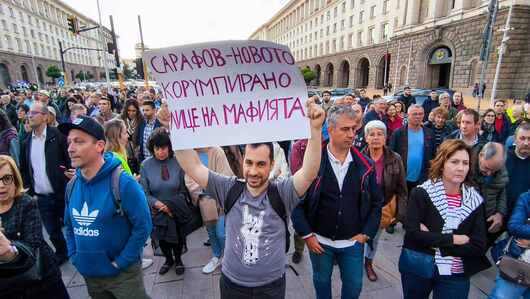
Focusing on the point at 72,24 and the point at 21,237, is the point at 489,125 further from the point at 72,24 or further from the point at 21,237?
the point at 72,24

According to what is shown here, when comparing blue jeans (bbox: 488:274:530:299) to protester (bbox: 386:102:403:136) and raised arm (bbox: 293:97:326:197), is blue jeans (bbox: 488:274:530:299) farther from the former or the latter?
protester (bbox: 386:102:403:136)

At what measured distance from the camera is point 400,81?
108ft

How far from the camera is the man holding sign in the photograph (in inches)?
69.6

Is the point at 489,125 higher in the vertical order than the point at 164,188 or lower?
higher

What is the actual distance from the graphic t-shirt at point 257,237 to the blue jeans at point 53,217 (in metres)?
2.83

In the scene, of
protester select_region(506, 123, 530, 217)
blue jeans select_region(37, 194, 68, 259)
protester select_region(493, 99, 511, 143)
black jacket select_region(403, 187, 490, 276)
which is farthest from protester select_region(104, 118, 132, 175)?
protester select_region(493, 99, 511, 143)

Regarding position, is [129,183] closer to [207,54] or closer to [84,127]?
[84,127]

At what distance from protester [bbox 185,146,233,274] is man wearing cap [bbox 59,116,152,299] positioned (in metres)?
0.95

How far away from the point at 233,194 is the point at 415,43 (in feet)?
113

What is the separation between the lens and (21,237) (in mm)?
1949

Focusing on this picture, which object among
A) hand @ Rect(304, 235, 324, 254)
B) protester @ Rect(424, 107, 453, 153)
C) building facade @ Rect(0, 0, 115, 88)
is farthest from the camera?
building facade @ Rect(0, 0, 115, 88)

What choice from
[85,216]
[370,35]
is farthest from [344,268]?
[370,35]

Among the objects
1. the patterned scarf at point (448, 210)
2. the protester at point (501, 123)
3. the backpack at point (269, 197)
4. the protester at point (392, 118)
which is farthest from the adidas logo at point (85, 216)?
the protester at point (501, 123)

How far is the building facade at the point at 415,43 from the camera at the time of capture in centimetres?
2216
